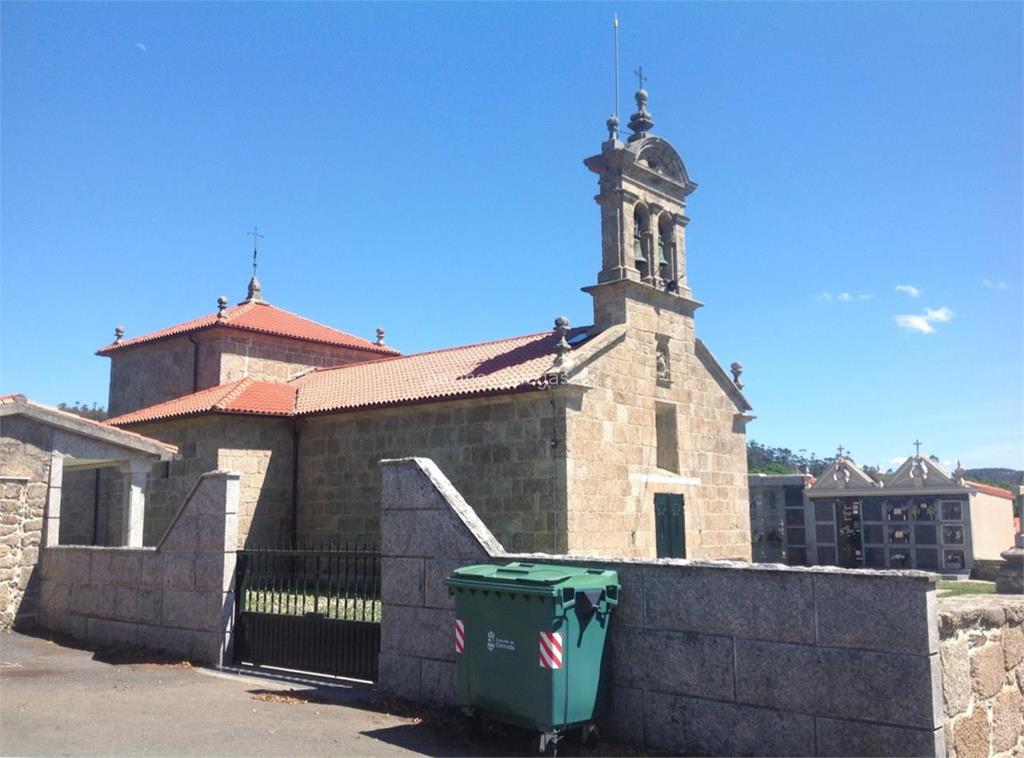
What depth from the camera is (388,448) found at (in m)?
18.4

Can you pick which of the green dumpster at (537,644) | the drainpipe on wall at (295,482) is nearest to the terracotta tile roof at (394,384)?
the drainpipe on wall at (295,482)

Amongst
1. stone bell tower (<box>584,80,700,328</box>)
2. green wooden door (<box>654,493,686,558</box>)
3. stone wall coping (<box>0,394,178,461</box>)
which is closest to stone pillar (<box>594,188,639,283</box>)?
stone bell tower (<box>584,80,700,328</box>)

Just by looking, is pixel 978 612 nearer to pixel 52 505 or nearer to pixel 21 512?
pixel 52 505

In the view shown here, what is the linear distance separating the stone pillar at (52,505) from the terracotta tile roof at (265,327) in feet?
31.4

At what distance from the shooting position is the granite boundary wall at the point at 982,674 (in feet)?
18.7

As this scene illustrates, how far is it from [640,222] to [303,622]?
496 inches

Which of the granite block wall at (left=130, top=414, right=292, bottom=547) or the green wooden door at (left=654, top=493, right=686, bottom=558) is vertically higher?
the granite block wall at (left=130, top=414, right=292, bottom=547)

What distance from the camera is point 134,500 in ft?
47.9

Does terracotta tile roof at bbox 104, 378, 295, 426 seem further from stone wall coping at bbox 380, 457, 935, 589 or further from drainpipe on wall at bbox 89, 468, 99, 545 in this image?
stone wall coping at bbox 380, 457, 935, 589

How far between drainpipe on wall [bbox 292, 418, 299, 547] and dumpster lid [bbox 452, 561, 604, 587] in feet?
43.8

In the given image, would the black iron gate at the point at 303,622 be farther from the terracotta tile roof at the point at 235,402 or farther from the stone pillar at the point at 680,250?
the stone pillar at the point at 680,250

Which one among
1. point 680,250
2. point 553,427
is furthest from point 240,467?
point 680,250

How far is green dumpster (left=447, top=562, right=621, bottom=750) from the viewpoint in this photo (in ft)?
20.9

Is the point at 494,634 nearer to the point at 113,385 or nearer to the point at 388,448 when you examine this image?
the point at 388,448
